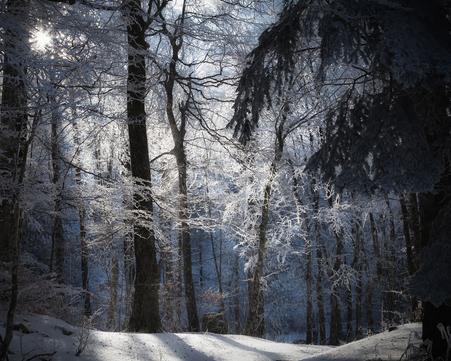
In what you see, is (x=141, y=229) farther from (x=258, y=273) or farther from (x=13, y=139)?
(x=258, y=273)

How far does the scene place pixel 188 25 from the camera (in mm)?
9141

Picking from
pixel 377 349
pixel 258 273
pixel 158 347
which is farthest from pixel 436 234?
pixel 258 273

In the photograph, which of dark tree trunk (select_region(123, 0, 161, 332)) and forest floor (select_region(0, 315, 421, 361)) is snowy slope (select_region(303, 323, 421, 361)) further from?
dark tree trunk (select_region(123, 0, 161, 332))

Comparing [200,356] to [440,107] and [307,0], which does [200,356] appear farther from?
[307,0]

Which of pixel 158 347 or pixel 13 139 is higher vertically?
pixel 13 139

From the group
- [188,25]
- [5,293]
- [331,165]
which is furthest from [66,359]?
[188,25]

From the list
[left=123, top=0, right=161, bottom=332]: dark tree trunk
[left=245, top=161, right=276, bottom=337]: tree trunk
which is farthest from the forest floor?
[left=245, top=161, right=276, bottom=337]: tree trunk

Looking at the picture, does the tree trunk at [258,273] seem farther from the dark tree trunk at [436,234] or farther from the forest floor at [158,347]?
the dark tree trunk at [436,234]

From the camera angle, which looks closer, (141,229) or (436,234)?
(436,234)

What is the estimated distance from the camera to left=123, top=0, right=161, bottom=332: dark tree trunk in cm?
795

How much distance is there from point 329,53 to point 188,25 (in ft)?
18.5

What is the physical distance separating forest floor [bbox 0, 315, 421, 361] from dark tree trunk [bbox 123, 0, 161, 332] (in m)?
1.11

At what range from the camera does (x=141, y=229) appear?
8547mm

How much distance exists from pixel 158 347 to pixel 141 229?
2.89m
